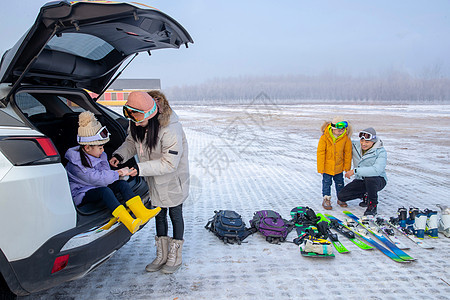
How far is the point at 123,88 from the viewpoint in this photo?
221 feet

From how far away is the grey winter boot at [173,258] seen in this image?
2936 millimetres

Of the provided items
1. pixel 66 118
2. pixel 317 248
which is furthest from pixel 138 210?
pixel 317 248

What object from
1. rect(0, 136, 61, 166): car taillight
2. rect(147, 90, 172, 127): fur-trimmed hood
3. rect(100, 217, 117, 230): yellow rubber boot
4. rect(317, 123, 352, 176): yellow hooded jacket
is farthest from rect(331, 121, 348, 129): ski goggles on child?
rect(0, 136, 61, 166): car taillight

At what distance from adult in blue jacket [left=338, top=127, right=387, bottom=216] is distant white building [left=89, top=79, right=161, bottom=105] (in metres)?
52.3

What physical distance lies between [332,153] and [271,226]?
1723mm

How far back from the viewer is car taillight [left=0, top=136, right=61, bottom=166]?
1.80m

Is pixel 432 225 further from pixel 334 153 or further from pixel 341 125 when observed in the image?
pixel 341 125

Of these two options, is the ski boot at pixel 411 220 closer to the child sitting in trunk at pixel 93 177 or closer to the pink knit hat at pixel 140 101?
the child sitting in trunk at pixel 93 177

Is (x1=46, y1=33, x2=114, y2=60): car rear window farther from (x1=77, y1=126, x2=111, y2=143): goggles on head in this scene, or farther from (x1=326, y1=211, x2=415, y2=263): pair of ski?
(x1=326, y1=211, x2=415, y2=263): pair of ski

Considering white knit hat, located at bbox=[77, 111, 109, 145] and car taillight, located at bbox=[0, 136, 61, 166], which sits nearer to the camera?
car taillight, located at bbox=[0, 136, 61, 166]

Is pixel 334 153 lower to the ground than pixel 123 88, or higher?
lower

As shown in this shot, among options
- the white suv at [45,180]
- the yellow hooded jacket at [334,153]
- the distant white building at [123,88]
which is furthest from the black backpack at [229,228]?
the distant white building at [123,88]

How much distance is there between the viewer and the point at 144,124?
2.66m

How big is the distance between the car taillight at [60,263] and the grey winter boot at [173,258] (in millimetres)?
1099
